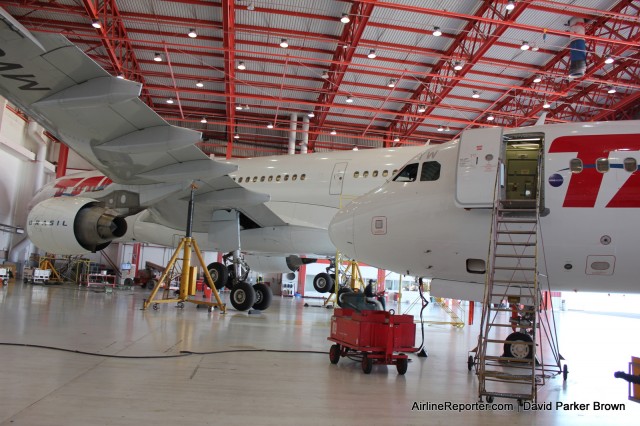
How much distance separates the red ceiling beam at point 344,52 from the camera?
19078mm

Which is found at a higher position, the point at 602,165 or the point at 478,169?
the point at 602,165

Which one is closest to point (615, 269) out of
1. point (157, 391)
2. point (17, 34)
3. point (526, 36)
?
point (157, 391)

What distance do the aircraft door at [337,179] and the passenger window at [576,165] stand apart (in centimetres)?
762

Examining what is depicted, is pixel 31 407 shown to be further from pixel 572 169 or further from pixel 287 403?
pixel 572 169

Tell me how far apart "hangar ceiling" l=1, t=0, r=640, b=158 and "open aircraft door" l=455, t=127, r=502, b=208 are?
467 inches

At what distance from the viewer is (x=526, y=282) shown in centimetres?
656

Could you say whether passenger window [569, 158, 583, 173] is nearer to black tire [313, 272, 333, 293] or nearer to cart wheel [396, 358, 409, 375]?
cart wheel [396, 358, 409, 375]

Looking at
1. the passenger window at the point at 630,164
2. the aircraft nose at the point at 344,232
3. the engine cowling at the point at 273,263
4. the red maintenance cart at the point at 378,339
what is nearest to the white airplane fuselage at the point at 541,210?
the passenger window at the point at 630,164

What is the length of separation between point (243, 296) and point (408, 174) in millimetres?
7139

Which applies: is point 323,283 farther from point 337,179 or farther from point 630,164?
point 630,164

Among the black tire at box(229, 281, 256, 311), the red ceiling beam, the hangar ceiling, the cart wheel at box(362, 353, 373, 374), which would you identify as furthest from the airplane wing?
the red ceiling beam

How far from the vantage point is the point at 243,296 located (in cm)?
1340

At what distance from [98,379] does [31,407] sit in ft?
3.67

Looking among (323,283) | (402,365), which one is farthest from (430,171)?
(323,283)
